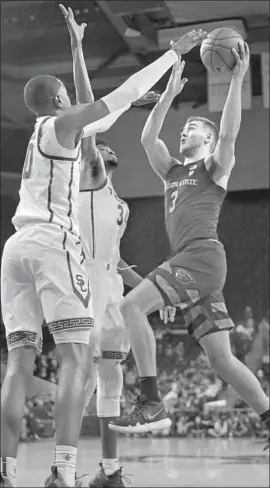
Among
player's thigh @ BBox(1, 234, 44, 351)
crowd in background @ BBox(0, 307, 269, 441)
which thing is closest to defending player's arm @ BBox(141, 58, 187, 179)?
player's thigh @ BBox(1, 234, 44, 351)

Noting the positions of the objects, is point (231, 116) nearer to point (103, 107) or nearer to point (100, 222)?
point (103, 107)

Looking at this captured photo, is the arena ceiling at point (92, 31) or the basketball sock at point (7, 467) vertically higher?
the arena ceiling at point (92, 31)

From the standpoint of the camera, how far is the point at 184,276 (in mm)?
4320

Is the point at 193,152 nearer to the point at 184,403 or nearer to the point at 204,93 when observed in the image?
the point at 204,93

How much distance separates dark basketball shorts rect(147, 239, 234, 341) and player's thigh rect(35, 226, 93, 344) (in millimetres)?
640

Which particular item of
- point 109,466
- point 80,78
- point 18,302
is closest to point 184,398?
point 109,466

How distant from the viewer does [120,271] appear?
532 centimetres

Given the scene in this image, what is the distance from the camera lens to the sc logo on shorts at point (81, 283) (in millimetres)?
3736

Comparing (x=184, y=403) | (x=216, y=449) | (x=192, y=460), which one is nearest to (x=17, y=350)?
(x=192, y=460)

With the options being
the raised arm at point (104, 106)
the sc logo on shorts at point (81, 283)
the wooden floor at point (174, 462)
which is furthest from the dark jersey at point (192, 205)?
the wooden floor at point (174, 462)

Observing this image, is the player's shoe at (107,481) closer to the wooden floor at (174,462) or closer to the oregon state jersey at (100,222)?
the oregon state jersey at (100,222)

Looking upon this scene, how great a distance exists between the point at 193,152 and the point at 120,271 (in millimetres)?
1040

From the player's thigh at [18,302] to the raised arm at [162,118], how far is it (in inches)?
43.7

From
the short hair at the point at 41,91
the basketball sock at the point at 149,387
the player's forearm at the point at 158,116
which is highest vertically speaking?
the player's forearm at the point at 158,116
